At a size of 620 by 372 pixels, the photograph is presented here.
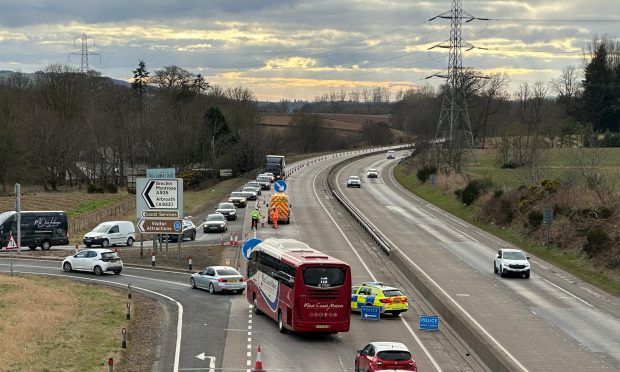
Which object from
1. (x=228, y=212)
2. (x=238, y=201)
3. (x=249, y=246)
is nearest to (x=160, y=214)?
(x=249, y=246)

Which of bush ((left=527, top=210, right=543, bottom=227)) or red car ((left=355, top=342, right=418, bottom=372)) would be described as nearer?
red car ((left=355, top=342, right=418, bottom=372))

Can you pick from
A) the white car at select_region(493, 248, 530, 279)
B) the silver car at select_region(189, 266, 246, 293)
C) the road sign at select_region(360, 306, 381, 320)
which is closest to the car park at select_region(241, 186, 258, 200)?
the white car at select_region(493, 248, 530, 279)

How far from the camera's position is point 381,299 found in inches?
1406

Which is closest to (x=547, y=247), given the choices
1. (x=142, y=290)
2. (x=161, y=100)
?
(x=142, y=290)

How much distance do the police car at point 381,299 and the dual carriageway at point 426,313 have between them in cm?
56

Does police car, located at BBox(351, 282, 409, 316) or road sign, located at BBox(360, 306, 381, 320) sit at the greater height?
police car, located at BBox(351, 282, 409, 316)

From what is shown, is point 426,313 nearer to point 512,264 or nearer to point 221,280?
point 221,280

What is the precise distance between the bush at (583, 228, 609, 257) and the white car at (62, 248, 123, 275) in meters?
28.2

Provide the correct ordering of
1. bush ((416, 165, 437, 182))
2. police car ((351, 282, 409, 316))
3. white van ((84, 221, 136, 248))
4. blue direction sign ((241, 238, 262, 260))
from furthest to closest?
bush ((416, 165, 437, 182))
white van ((84, 221, 136, 248))
police car ((351, 282, 409, 316))
blue direction sign ((241, 238, 262, 260))

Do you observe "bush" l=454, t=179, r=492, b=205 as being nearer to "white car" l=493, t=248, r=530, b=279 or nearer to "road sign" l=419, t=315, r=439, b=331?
"white car" l=493, t=248, r=530, b=279

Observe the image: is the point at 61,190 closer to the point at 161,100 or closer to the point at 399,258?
the point at 161,100

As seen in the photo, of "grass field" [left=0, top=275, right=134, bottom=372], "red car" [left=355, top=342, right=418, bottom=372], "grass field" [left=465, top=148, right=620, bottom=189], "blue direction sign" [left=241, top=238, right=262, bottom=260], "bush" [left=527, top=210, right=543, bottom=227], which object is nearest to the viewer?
"red car" [left=355, top=342, right=418, bottom=372]

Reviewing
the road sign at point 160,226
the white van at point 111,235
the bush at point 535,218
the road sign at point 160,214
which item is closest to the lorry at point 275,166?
the white van at point 111,235

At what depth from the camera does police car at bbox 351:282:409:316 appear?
35.6 metres
